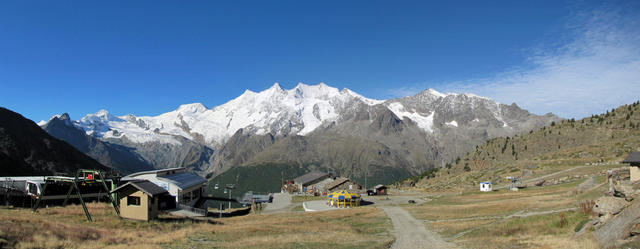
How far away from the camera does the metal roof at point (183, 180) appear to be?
7700 centimetres

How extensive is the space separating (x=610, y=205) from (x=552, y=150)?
109304 millimetres

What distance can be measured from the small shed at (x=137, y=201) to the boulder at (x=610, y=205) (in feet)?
127

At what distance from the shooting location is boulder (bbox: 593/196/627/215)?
67.3 ft

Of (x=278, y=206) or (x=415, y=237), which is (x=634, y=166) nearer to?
(x=415, y=237)

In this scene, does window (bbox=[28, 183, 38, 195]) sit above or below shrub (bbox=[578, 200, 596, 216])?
above

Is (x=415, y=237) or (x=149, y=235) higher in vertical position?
(x=149, y=235)

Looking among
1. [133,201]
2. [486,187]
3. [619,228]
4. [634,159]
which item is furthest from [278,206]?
[619,228]

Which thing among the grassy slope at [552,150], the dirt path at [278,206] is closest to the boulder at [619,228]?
the dirt path at [278,206]

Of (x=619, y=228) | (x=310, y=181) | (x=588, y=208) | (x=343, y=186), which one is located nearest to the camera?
(x=619, y=228)

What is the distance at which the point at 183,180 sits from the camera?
8312 centimetres

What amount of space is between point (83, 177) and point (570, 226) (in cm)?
4614

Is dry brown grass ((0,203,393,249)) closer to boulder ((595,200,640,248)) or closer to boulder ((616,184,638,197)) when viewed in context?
boulder ((595,200,640,248))

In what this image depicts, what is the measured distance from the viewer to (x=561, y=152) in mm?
100688

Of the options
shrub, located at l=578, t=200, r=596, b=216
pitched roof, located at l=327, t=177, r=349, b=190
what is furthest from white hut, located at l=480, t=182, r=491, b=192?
pitched roof, located at l=327, t=177, r=349, b=190
